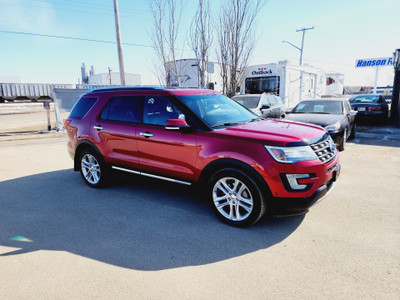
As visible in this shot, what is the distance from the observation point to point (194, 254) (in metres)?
2.92

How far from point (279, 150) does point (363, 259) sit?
1.41 m

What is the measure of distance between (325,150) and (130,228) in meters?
2.74

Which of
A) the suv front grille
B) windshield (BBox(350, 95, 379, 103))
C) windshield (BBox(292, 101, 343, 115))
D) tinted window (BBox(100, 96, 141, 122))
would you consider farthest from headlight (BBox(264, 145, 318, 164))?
windshield (BBox(350, 95, 379, 103))

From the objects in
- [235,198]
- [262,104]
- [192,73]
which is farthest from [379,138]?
[192,73]

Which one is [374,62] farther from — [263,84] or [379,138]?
[379,138]

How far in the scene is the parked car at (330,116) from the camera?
7145 mm

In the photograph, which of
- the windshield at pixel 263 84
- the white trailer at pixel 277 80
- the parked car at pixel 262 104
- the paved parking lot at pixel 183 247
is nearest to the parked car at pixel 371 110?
the white trailer at pixel 277 80

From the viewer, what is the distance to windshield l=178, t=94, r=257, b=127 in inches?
152

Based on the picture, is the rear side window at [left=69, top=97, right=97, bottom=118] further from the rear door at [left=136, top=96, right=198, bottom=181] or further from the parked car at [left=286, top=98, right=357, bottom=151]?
the parked car at [left=286, top=98, right=357, bottom=151]

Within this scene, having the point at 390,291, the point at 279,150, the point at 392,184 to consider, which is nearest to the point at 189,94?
the point at 279,150

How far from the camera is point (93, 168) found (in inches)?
199

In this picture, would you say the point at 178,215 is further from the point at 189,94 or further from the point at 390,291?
the point at 390,291

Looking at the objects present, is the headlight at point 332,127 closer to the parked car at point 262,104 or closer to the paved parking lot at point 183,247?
the paved parking lot at point 183,247

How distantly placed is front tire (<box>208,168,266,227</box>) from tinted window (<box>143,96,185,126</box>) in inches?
42.4
